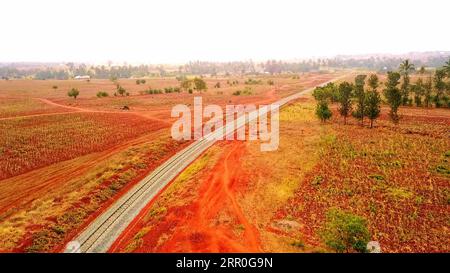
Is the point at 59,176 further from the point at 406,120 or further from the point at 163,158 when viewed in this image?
the point at 406,120

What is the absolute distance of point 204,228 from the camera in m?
22.0

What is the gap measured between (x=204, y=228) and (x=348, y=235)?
9.38m

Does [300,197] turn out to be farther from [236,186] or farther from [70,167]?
[70,167]

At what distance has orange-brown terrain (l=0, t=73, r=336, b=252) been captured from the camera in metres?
23.5

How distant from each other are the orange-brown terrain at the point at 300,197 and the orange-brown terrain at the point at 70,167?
0.49 m

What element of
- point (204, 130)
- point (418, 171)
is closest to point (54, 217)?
point (204, 130)

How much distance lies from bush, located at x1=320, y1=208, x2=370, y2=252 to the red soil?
4599 millimetres

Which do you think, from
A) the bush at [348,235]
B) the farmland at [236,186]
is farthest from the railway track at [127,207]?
the bush at [348,235]

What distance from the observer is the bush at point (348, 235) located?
18.7m

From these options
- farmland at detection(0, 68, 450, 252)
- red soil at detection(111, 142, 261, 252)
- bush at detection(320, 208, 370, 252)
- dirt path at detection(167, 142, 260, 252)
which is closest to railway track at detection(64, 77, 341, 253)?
farmland at detection(0, 68, 450, 252)

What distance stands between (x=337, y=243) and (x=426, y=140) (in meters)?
29.6

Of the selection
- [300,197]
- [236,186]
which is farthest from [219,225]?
[300,197]

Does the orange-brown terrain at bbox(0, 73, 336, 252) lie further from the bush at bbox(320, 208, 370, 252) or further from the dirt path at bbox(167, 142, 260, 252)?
the bush at bbox(320, 208, 370, 252)

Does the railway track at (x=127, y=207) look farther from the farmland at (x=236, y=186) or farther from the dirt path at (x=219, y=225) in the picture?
the dirt path at (x=219, y=225)
